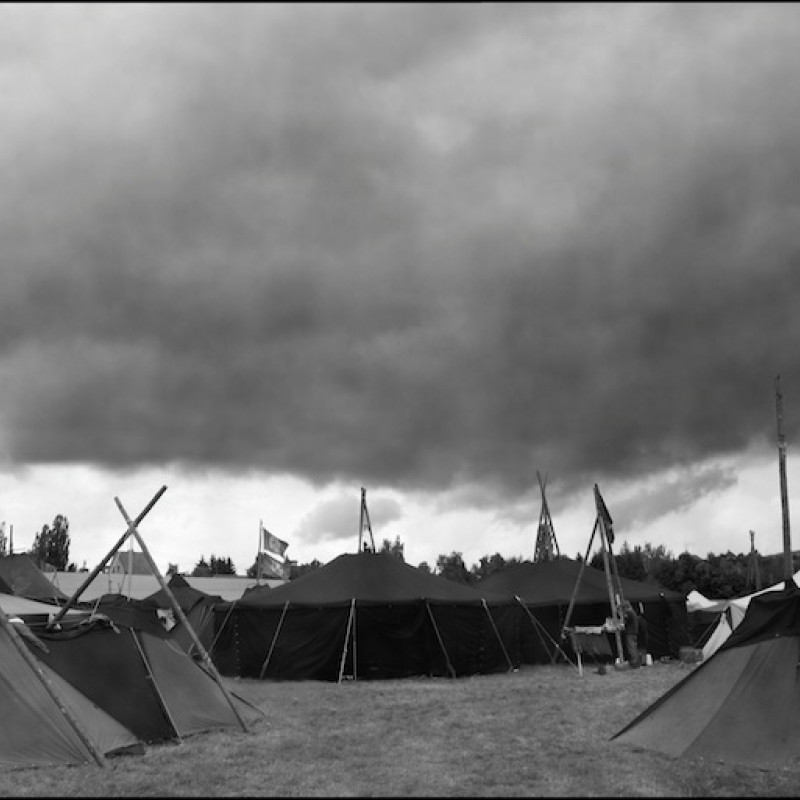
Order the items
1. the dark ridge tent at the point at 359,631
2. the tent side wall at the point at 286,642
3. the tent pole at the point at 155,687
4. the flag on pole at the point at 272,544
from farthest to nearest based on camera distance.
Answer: the flag on pole at the point at 272,544 < the dark ridge tent at the point at 359,631 < the tent side wall at the point at 286,642 < the tent pole at the point at 155,687

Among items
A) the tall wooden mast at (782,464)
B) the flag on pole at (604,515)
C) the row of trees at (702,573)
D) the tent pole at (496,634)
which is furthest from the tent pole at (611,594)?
the row of trees at (702,573)

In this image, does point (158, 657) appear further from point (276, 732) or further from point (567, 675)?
point (567, 675)

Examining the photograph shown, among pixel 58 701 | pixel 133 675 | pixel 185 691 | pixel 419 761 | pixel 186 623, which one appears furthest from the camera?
pixel 186 623

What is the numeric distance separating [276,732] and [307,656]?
37.5 ft

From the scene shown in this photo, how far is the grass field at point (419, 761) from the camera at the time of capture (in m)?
10.5

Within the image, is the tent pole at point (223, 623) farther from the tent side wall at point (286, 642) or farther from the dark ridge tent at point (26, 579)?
the dark ridge tent at point (26, 579)

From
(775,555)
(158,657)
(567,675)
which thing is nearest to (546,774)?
(158,657)

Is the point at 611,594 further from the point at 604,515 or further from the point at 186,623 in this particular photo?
the point at 186,623

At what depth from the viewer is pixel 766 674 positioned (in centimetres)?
1170

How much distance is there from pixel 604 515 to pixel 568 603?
4918 mm

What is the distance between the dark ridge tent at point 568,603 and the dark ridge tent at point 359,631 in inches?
93.9

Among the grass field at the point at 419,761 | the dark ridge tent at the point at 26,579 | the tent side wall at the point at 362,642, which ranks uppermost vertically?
the dark ridge tent at the point at 26,579

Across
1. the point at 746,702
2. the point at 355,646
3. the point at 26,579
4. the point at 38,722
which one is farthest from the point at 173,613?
the point at 26,579

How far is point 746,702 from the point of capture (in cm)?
1165
